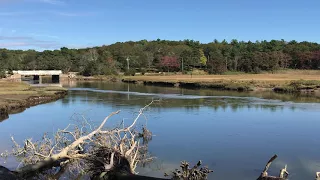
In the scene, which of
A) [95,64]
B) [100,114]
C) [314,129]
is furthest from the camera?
[95,64]

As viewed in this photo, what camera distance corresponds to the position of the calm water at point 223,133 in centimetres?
1503

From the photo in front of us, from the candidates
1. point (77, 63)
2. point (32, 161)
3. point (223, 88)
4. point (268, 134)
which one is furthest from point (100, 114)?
point (77, 63)

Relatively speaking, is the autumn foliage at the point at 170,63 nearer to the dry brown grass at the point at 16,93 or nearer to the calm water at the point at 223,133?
the dry brown grass at the point at 16,93

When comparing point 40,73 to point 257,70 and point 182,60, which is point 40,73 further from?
point 257,70

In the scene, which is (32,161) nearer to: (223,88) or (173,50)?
(223,88)

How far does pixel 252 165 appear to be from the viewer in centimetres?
1505

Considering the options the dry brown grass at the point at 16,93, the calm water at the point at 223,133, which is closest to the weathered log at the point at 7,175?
the calm water at the point at 223,133

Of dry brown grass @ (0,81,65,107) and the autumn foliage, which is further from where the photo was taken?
the autumn foliage

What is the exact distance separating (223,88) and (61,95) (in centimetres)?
2553

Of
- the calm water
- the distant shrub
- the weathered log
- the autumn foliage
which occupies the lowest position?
the calm water

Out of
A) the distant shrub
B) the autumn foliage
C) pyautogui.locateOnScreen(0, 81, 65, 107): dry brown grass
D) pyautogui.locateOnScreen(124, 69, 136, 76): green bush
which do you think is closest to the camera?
pyautogui.locateOnScreen(0, 81, 65, 107): dry brown grass

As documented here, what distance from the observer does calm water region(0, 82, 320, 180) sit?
49.3ft

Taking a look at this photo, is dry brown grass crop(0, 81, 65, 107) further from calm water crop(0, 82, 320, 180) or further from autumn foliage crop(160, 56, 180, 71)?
autumn foliage crop(160, 56, 180, 71)

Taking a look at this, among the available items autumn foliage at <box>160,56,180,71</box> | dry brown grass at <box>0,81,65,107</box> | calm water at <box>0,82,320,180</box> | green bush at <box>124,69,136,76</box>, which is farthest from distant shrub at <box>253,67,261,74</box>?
calm water at <box>0,82,320,180</box>
